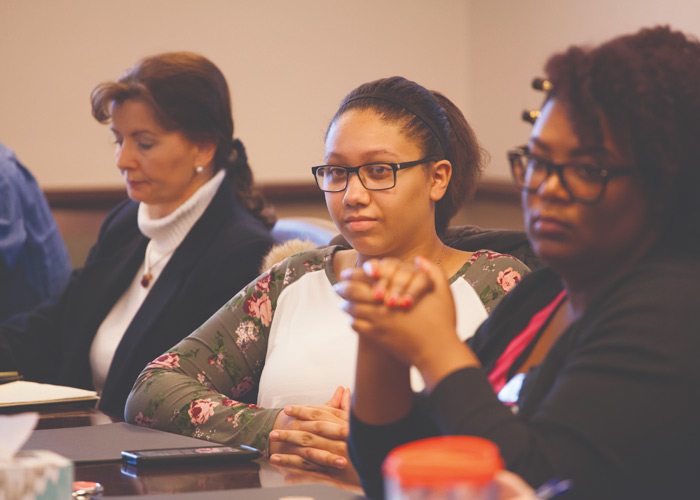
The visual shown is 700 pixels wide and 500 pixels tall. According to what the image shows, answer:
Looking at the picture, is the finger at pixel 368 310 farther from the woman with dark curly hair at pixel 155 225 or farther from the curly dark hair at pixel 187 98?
the curly dark hair at pixel 187 98

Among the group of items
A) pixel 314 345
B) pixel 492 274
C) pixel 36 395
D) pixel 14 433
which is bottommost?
pixel 36 395

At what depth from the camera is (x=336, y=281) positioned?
175 cm

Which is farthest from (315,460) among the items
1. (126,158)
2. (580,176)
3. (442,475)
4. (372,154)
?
(126,158)

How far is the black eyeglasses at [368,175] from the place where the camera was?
63.8 inches

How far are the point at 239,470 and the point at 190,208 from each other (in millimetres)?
1392

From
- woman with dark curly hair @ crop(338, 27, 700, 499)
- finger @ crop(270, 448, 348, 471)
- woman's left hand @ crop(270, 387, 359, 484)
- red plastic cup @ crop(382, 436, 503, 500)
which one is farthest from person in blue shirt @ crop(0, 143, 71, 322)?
red plastic cup @ crop(382, 436, 503, 500)

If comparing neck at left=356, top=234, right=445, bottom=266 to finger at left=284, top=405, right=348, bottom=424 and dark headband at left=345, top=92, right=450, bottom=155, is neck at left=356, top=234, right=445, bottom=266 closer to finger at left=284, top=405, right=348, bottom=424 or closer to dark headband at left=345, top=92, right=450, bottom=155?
dark headband at left=345, top=92, right=450, bottom=155

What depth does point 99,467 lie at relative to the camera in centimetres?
115

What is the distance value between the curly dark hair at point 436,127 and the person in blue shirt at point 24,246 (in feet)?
5.33

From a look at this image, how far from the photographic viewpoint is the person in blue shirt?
294cm

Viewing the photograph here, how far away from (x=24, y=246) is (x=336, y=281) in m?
1.63

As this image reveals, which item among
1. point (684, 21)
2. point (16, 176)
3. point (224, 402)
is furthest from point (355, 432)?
point (16, 176)

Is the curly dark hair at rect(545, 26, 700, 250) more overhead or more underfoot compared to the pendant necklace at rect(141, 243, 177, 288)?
more overhead

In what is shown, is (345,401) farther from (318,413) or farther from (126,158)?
(126,158)
